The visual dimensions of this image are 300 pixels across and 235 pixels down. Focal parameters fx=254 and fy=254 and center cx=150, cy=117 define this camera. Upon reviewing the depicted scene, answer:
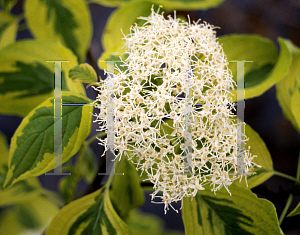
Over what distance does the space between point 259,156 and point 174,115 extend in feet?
0.87

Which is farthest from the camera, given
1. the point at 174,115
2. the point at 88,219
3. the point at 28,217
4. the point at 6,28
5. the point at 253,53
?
the point at 28,217

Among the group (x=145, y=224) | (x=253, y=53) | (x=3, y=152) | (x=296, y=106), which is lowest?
(x=145, y=224)

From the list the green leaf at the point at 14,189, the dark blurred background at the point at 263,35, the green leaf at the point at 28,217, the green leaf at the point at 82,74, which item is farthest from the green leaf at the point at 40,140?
the dark blurred background at the point at 263,35

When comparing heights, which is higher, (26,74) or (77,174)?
(26,74)

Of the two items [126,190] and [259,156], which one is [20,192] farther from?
[259,156]

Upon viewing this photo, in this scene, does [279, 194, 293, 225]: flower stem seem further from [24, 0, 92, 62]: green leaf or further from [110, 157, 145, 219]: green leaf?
[24, 0, 92, 62]: green leaf

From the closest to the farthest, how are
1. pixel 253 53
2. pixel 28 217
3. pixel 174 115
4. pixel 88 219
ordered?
pixel 174 115, pixel 88 219, pixel 253 53, pixel 28 217

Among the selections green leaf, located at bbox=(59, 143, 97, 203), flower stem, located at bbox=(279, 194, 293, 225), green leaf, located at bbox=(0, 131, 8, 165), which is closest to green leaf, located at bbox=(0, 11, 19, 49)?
green leaf, located at bbox=(0, 131, 8, 165)

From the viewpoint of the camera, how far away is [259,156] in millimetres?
520

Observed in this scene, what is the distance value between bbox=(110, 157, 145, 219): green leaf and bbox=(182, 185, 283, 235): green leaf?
13cm

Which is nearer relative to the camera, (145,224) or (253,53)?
(253,53)

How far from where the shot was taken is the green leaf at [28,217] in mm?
835

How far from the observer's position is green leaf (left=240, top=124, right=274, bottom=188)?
1.63ft

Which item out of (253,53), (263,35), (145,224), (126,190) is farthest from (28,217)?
(263,35)
